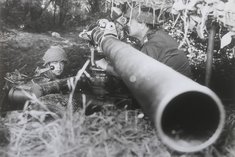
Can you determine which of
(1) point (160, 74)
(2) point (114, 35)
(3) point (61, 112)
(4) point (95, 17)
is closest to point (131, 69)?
(1) point (160, 74)

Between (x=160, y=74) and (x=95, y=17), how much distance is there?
4045 mm

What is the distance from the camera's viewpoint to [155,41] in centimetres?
319

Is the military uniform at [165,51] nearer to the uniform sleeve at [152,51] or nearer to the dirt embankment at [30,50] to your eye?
the uniform sleeve at [152,51]

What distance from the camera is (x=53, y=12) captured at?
18.1 ft

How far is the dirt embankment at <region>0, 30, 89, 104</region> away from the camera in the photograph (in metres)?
5.12

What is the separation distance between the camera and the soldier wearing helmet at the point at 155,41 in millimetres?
3125

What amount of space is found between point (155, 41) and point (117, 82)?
2.26 ft

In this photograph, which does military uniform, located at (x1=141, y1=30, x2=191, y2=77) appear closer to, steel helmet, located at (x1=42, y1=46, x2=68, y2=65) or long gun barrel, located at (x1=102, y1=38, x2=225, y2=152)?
long gun barrel, located at (x1=102, y1=38, x2=225, y2=152)

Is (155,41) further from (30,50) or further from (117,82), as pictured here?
(30,50)

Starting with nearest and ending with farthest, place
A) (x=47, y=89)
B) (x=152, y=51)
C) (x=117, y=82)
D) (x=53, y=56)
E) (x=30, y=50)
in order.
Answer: (x=152, y=51) → (x=47, y=89) → (x=117, y=82) → (x=53, y=56) → (x=30, y=50)

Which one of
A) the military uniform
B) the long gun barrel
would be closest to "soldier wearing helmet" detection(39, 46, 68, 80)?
the military uniform

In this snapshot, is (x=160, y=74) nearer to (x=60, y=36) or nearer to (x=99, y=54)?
(x=99, y=54)

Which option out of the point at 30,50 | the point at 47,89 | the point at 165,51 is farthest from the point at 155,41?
the point at 30,50

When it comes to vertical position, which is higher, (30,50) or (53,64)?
(53,64)
